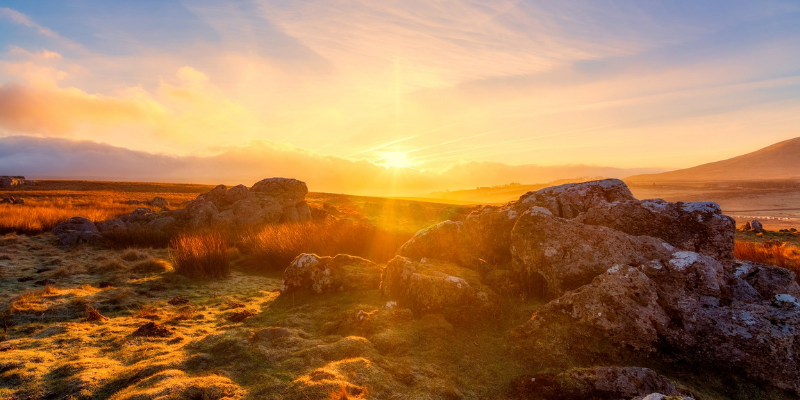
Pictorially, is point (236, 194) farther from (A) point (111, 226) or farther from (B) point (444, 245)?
(B) point (444, 245)

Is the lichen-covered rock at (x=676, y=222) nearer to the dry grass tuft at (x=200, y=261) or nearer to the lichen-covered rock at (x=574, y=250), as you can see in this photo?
the lichen-covered rock at (x=574, y=250)

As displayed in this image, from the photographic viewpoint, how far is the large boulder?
394 centimetres

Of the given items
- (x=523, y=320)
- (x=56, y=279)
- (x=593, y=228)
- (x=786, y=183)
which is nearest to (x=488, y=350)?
(x=523, y=320)

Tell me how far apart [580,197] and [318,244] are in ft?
27.1

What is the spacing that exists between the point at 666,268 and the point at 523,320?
2.12 metres

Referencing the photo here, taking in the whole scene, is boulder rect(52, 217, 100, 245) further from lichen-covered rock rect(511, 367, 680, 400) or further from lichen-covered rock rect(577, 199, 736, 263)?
lichen-covered rock rect(577, 199, 736, 263)

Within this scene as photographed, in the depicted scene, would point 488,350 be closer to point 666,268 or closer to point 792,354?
point 666,268

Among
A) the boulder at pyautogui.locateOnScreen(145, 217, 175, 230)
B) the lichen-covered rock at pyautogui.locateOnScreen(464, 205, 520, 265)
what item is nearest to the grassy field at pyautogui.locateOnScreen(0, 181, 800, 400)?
the lichen-covered rock at pyautogui.locateOnScreen(464, 205, 520, 265)

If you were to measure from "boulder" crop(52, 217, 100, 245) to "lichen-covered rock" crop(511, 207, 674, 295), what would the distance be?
15.3m

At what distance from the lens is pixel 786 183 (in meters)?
44.8

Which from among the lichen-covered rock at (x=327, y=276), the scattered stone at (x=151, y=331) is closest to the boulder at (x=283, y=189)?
the lichen-covered rock at (x=327, y=276)

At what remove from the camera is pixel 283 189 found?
20.0m

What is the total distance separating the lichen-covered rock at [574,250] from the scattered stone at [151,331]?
595 centimetres

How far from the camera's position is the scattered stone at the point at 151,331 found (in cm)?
521
